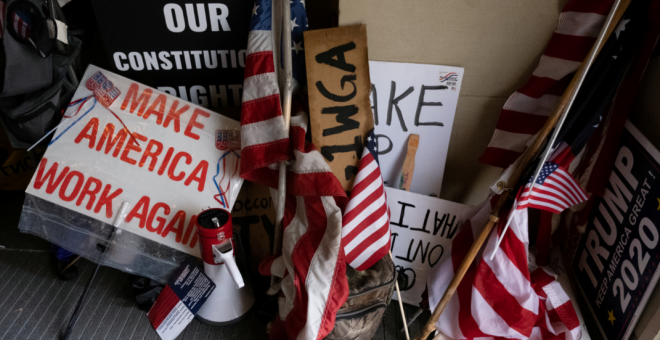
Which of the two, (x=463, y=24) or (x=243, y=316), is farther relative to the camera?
(x=243, y=316)

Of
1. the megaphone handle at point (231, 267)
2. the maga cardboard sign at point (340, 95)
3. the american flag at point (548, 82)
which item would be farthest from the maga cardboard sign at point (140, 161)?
the american flag at point (548, 82)

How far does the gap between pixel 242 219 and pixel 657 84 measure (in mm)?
1488

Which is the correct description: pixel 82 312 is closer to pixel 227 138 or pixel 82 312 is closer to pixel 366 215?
pixel 227 138

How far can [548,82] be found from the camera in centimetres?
121

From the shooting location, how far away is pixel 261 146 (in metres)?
1.23

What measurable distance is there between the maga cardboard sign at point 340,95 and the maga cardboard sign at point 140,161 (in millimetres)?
332

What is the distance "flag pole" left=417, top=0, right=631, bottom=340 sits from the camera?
1033 mm

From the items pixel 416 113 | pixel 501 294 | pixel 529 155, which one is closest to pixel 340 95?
pixel 416 113

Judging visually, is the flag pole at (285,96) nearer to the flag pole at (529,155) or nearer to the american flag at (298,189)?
the american flag at (298,189)

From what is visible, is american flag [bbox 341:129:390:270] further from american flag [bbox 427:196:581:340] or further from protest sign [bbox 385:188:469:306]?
american flag [bbox 427:196:581:340]

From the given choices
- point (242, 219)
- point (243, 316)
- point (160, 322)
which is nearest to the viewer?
point (160, 322)

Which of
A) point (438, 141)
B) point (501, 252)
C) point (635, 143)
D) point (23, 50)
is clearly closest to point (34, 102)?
point (23, 50)

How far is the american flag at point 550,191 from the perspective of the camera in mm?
1186

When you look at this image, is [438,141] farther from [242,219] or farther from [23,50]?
[23,50]
